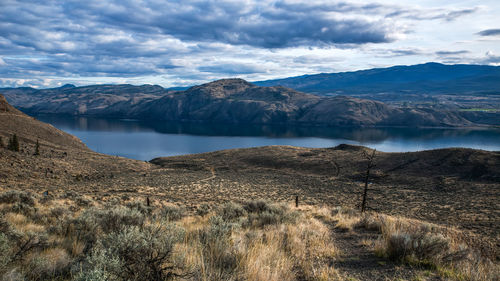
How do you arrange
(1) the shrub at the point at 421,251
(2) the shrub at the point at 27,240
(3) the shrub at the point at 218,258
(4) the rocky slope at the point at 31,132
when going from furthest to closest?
(4) the rocky slope at the point at 31,132 < (1) the shrub at the point at 421,251 < (2) the shrub at the point at 27,240 < (3) the shrub at the point at 218,258

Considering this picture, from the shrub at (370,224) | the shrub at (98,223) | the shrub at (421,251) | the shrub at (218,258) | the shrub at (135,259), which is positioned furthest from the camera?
the shrub at (370,224)

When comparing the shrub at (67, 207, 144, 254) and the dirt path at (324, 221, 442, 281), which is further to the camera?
the shrub at (67, 207, 144, 254)

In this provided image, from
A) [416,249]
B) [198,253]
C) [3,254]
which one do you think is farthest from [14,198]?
[416,249]

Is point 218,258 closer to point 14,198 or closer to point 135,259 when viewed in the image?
point 135,259

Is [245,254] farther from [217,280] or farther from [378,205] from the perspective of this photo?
[378,205]

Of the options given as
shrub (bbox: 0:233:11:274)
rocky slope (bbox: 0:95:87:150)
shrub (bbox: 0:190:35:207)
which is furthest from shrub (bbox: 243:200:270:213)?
rocky slope (bbox: 0:95:87:150)

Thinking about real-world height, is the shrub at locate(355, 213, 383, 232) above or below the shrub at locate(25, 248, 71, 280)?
below

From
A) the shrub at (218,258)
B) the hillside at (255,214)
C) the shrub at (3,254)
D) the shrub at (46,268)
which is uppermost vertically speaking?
the shrub at (3,254)

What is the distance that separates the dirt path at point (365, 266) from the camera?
4.20 meters

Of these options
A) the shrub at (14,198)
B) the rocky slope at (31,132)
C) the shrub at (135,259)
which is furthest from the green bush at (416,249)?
the rocky slope at (31,132)

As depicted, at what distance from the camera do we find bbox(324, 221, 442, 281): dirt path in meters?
4.20

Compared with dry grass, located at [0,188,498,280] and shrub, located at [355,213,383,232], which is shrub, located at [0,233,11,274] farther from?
shrub, located at [355,213,383,232]

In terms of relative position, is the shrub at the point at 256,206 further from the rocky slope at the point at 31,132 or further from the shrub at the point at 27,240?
the rocky slope at the point at 31,132

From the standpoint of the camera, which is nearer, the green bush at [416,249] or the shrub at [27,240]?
the shrub at [27,240]
